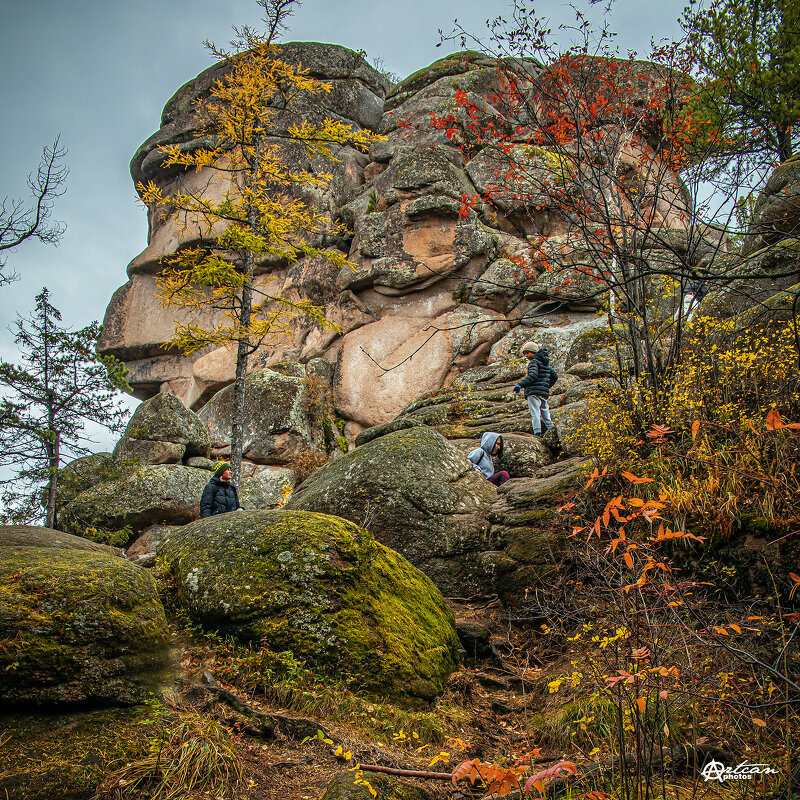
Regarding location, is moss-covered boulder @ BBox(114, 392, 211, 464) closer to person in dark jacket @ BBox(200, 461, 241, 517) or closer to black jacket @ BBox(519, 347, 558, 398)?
person in dark jacket @ BBox(200, 461, 241, 517)

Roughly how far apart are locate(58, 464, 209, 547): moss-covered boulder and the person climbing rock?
905 cm

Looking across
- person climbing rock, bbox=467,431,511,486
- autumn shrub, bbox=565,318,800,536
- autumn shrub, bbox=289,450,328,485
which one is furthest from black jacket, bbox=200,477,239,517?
autumn shrub, bbox=289,450,328,485

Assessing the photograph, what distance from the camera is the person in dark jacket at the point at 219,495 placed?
31.6 feet

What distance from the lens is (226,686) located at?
4.14 m

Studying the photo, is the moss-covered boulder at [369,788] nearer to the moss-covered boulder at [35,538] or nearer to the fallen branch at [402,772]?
the fallen branch at [402,772]

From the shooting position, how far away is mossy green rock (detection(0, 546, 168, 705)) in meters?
3.31

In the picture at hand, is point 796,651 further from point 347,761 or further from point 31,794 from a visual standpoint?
point 31,794

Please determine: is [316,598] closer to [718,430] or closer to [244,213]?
[718,430]

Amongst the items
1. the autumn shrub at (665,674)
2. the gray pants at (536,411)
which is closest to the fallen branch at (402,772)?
the autumn shrub at (665,674)

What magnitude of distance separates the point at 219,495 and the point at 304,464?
26.2 ft

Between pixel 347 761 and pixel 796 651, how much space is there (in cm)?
312

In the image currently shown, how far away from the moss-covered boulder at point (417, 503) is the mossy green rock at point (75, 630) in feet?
10.7

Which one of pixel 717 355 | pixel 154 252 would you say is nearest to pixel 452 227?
pixel 154 252

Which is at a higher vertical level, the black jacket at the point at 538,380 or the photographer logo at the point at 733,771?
the black jacket at the point at 538,380
